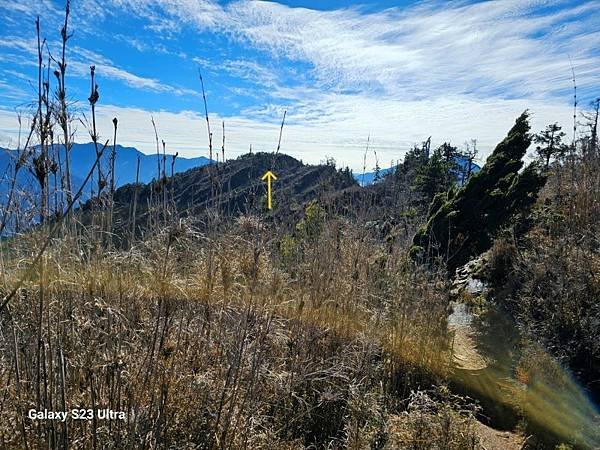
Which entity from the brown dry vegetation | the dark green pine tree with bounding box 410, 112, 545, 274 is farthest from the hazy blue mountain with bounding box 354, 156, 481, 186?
the brown dry vegetation

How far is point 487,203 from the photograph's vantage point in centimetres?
706

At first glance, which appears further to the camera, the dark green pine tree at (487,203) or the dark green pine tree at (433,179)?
the dark green pine tree at (433,179)

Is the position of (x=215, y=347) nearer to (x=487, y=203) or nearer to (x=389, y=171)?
(x=487, y=203)

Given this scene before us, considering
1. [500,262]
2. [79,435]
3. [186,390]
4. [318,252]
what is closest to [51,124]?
[79,435]

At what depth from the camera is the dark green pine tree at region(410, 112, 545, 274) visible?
6.82 metres

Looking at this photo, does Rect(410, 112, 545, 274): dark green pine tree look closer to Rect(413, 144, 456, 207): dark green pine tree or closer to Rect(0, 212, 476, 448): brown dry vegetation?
Rect(0, 212, 476, 448): brown dry vegetation

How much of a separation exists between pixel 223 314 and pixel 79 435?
117cm

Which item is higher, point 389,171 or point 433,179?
point 433,179

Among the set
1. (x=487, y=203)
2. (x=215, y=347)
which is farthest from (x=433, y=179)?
(x=215, y=347)

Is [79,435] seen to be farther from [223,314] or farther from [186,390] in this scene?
[223,314]

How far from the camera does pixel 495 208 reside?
22.9 feet

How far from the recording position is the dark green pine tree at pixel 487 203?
682 cm

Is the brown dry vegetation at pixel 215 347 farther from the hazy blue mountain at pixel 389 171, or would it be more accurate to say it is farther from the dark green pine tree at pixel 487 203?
the dark green pine tree at pixel 487 203

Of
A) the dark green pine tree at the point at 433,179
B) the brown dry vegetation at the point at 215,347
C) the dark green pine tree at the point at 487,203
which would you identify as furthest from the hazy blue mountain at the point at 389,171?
the brown dry vegetation at the point at 215,347
